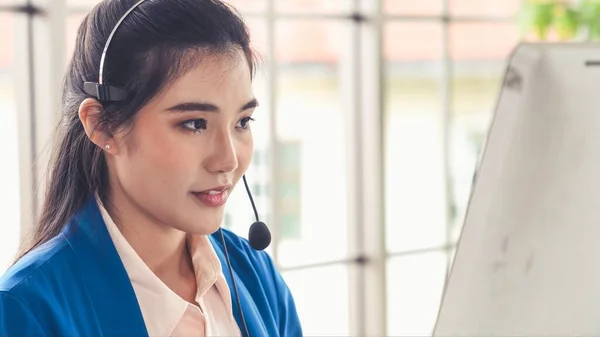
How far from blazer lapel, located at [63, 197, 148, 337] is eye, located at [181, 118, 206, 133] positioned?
0.59 feet

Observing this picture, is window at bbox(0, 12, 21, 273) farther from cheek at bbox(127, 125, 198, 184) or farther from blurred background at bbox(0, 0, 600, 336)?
cheek at bbox(127, 125, 198, 184)

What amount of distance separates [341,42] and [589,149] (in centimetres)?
220

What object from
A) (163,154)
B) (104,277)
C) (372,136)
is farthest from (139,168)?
(372,136)

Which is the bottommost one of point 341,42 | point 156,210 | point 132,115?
point 156,210

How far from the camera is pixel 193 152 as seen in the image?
1.11 m

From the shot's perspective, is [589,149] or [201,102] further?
[201,102]

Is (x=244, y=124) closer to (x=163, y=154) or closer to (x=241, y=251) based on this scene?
(x=163, y=154)

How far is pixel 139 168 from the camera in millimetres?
1128

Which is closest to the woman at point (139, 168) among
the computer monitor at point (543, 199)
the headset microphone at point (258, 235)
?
the headset microphone at point (258, 235)

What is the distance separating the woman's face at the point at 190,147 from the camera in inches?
43.7

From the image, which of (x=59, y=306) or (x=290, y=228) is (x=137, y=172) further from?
(x=290, y=228)

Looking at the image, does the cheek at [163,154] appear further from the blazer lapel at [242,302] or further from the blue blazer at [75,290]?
the blazer lapel at [242,302]

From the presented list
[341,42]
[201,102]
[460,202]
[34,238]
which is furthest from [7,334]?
[460,202]

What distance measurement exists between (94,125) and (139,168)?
9 centimetres
